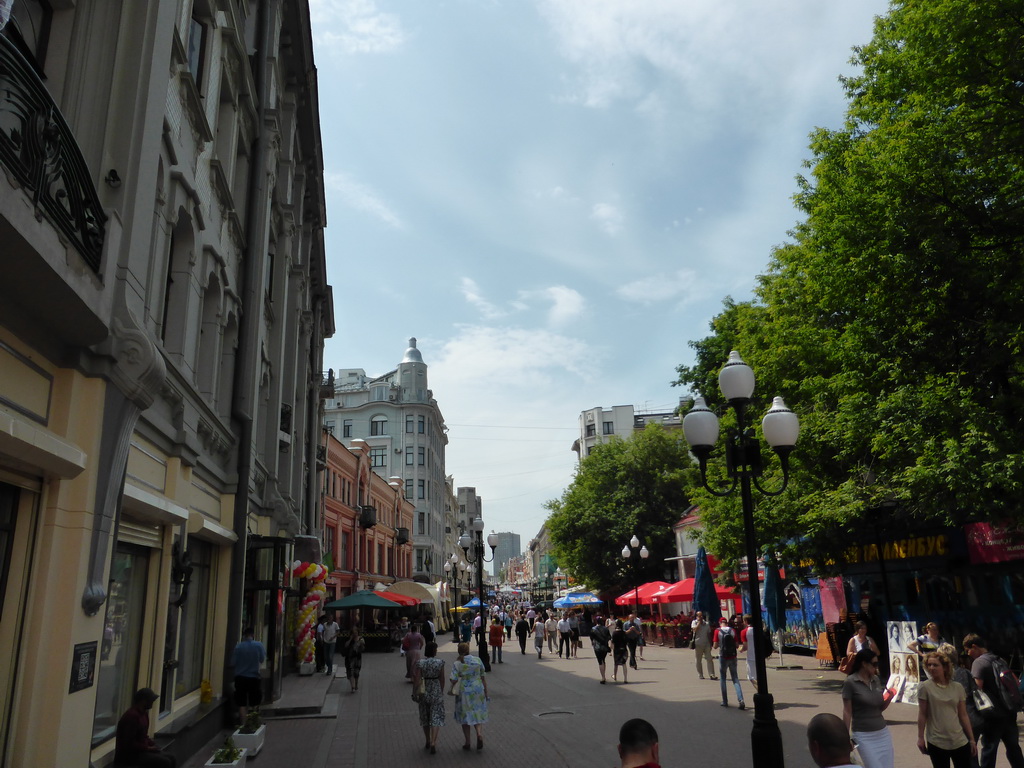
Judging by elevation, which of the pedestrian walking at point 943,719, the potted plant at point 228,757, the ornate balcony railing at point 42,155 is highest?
the ornate balcony railing at point 42,155

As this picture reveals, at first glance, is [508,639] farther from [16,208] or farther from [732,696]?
[16,208]

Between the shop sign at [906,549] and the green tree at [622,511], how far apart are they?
2434 cm

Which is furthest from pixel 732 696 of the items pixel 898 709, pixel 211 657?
pixel 211 657

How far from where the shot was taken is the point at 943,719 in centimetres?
692

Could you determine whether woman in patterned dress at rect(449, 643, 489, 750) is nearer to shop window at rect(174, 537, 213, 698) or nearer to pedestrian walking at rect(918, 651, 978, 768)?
shop window at rect(174, 537, 213, 698)

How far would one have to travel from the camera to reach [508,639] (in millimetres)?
42188

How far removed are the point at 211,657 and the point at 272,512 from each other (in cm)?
579

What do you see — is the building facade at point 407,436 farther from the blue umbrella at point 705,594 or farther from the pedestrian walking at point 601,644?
the pedestrian walking at point 601,644

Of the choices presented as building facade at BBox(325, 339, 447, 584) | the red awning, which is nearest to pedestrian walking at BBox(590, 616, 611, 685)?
the red awning

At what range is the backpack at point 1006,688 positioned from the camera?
7598mm

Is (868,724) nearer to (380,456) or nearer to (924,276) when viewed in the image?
(924,276)

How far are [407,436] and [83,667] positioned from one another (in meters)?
70.1

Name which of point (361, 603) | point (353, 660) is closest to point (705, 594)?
point (353, 660)

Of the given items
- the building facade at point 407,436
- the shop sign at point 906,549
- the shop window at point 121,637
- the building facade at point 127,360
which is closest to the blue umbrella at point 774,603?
the shop sign at point 906,549
